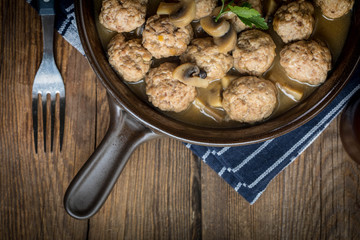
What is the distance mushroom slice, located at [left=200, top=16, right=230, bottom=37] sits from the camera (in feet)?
7.21

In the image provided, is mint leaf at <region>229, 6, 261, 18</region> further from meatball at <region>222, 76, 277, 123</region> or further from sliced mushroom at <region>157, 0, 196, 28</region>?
meatball at <region>222, 76, 277, 123</region>

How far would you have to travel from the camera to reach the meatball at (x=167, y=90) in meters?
2.26

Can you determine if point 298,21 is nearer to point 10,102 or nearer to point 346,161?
point 346,161

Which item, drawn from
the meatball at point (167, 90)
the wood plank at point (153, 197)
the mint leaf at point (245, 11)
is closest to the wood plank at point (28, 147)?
the wood plank at point (153, 197)

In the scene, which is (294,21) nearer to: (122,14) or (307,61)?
(307,61)

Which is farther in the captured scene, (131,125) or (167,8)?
(131,125)

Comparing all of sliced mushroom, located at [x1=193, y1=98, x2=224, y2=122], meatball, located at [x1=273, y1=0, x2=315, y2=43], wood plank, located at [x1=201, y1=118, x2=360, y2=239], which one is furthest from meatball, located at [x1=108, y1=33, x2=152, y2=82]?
wood plank, located at [x1=201, y1=118, x2=360, y2=239]

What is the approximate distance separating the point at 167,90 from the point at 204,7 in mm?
609

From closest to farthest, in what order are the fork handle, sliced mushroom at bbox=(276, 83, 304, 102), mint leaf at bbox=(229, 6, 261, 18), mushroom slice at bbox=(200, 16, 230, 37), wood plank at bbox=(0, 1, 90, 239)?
mint leaf at bbox=(229, 6, 261, 18) → mushroom slice at bbox=(200, 16, 230, 37) → sliced mushroom at bbox=(276, 83, 304, 102) → the fork handle → wood plank at bbox=(0, 1, 90, 239)

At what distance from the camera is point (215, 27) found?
2.20 m

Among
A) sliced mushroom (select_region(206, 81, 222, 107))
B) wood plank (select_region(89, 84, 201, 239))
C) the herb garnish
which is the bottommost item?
wood plank (select_region(89, 84, 201, 239))

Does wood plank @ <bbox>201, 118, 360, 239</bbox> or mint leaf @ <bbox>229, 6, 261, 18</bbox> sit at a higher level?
mint leaf @ <bbox>229, 6, 261, 18</bbox>

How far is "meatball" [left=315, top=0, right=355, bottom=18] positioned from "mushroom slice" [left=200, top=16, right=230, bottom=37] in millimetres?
703

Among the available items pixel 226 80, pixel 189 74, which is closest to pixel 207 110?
pixel 226 80
